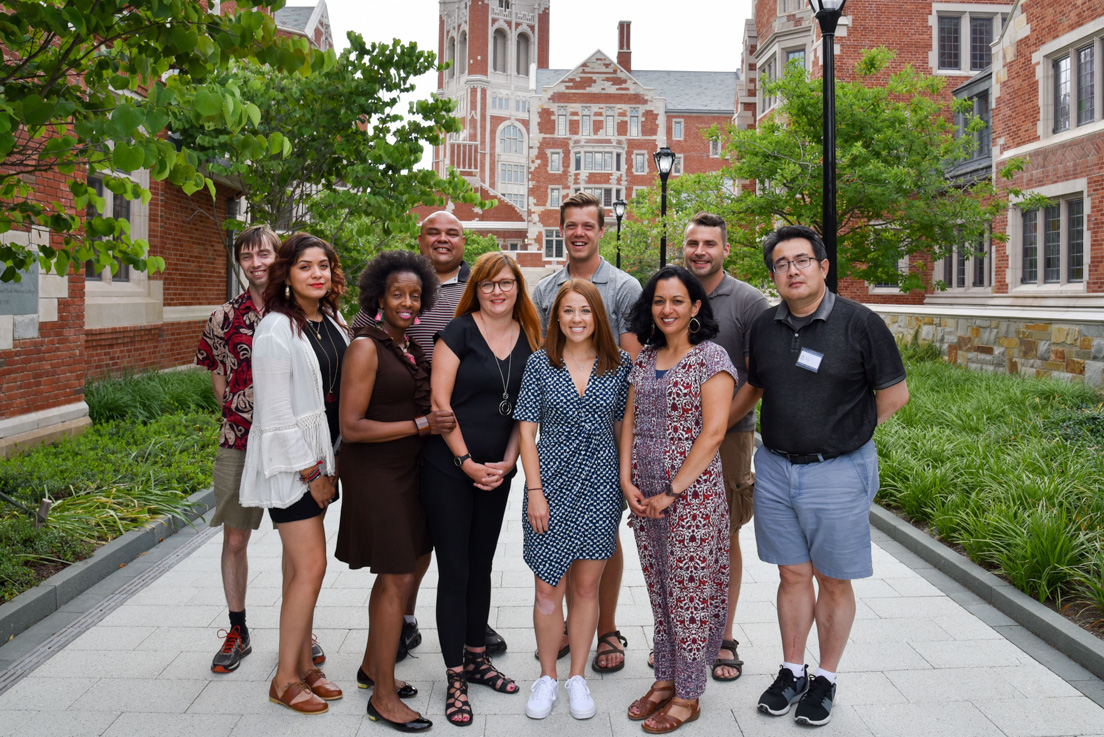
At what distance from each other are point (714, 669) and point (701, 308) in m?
1.80

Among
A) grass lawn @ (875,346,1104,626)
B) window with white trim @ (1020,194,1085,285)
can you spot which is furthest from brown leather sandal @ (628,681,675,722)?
window with white trim @ (1020,194,1085,285)

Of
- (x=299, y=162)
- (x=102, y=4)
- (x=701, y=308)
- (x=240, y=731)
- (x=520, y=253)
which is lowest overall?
(x=240, y=731)

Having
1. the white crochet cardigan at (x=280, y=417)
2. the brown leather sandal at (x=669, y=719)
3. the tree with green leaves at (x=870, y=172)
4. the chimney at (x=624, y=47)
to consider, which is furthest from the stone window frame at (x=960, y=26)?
the chimney at (x=624, y=47)

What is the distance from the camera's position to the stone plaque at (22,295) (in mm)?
8227

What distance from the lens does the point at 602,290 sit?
183 inches

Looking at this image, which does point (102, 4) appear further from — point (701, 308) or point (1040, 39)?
point (1040, 39)

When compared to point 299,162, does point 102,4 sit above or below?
below

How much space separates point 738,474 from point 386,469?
1897 millimetres

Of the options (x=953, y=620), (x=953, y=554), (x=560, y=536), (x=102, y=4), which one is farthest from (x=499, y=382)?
(x=953, y=554)

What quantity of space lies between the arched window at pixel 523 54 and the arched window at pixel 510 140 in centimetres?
857

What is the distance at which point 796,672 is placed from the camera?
152 inches

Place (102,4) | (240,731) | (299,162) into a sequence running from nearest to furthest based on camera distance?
(102,4)
(240,731)
(299,162)

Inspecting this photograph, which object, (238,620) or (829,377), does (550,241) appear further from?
(829,377)

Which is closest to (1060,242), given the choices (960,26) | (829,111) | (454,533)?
(960,26)
